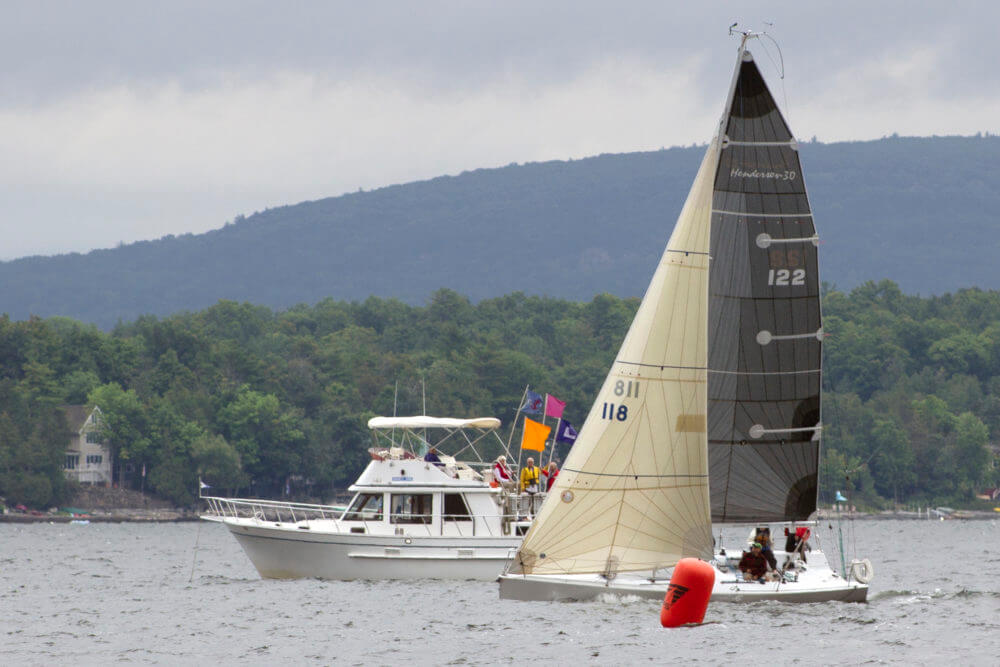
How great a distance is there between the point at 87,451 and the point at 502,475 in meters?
96.5

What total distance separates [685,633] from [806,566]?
4.95 m

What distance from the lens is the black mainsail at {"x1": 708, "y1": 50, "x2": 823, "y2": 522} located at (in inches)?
1314

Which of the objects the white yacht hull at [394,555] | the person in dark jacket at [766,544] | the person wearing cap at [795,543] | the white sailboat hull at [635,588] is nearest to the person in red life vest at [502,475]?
the white yacht hull at [394,555]

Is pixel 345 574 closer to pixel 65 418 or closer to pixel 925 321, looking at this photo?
pixel 65 418

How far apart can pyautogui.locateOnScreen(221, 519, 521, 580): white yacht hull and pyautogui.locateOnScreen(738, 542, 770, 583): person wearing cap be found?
11.0 m

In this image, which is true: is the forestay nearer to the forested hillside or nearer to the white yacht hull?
the white yacht hull

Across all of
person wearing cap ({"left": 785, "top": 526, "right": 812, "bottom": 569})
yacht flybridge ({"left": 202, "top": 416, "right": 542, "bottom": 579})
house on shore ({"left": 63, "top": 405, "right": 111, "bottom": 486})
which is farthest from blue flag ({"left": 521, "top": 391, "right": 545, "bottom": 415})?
house on shore ({"left": 63, "top": 405, "right": 111, "bottom": 486})

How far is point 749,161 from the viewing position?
3341 cm

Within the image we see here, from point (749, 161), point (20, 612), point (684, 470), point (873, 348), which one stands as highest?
point (873, 348)

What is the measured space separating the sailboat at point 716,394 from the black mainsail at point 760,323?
0.06 ft

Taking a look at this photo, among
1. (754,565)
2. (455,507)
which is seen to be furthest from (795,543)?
(455,507)

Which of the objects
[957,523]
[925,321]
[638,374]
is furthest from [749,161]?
[925,321]

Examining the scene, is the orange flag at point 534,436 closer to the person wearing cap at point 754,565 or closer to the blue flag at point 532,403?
the blue flag at point 532,403

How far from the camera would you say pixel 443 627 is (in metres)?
34.6
